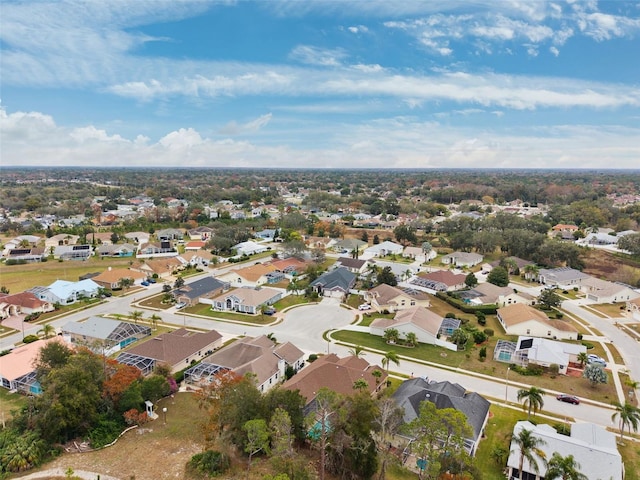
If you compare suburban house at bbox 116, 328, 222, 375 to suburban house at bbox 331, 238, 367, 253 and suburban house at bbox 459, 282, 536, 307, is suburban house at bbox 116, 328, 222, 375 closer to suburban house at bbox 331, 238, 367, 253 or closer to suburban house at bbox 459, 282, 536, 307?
suburban house at bbox 459, 282, 536, 307

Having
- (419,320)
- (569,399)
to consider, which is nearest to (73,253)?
A: (419,320)

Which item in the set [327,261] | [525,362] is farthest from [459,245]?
[525,362]

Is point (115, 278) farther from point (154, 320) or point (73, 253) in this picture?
point (73, 253)

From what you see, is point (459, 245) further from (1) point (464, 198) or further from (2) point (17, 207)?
(2) point (17, 207)

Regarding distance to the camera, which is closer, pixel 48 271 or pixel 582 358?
pixel 582 358

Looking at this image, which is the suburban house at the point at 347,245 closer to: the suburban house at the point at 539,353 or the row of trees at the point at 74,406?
the suburban house at the point at 539,353

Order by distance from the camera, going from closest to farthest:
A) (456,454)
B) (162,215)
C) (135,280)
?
(456,454) → (135,280) → (162,215)
